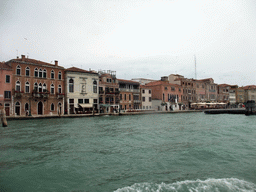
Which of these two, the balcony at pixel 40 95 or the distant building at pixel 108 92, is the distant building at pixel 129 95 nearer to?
the distant building at pixel 108 92

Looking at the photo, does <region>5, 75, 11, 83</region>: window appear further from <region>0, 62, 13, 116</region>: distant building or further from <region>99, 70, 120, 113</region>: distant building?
<region>99, 70, 120, 113</region>: distant building

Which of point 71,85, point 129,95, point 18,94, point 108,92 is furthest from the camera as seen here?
point 129,95

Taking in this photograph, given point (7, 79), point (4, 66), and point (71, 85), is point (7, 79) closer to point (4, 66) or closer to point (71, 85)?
point (4, 66)

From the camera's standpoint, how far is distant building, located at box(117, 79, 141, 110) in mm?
45000

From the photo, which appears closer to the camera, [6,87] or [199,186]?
[199,186]

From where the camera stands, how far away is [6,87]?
1155 inches

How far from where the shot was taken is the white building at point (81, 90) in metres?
36.6

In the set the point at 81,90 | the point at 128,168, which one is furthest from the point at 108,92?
the point at 128,168

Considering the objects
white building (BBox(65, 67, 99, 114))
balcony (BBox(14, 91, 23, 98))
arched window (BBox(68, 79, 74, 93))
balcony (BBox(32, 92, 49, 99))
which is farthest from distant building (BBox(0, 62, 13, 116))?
arched window (BBox(68, 79, 74, 93))

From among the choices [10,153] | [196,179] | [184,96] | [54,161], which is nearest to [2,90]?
[10,153]

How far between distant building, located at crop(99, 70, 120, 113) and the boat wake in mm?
35542

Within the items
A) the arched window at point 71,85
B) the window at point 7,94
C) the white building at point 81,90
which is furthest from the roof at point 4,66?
the arched window at point 71,85

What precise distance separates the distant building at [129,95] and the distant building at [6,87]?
21.4 meters

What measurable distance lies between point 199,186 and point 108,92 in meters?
37.0
